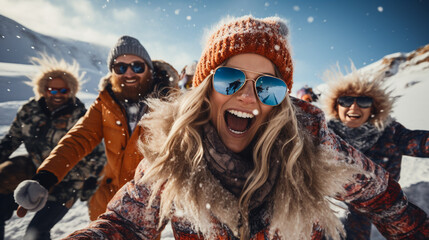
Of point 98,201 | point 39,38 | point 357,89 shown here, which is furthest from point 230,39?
point 39,38

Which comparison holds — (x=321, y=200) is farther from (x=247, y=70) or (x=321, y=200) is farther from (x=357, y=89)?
(x=357, y=89)

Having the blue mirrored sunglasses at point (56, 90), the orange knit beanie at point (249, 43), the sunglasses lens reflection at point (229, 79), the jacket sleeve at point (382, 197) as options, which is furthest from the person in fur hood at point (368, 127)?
the blue mirrored sunglasses at point (56, 90)

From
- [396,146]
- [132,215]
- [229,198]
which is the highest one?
[396,146]

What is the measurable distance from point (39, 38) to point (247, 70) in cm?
5201

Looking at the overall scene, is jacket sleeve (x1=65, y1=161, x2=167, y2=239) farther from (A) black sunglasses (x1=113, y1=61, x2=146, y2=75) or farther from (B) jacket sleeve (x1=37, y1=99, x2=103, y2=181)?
(A) black sunglasses (x1=113, y1=61, x2=146, y2=75)

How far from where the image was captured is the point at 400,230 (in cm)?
115

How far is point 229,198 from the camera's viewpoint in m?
1.12

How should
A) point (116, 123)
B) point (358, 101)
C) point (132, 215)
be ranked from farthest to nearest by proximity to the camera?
point (358, 101) → point (116, 123) → point (132, 215)

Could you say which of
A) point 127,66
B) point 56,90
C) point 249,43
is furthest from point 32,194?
point 56,90

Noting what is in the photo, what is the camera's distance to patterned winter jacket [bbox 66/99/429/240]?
1052mm

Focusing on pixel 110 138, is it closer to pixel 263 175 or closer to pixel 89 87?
pixel 263 175

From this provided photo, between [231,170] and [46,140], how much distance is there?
2763mm

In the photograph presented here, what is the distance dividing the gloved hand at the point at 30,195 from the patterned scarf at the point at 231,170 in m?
1.29

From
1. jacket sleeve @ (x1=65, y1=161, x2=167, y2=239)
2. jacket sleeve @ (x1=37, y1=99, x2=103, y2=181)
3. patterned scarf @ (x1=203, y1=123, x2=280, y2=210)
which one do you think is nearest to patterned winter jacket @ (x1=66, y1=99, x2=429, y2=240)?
jacket sleeve @ (x1=65, y1=161, x2=167, y2=239)
